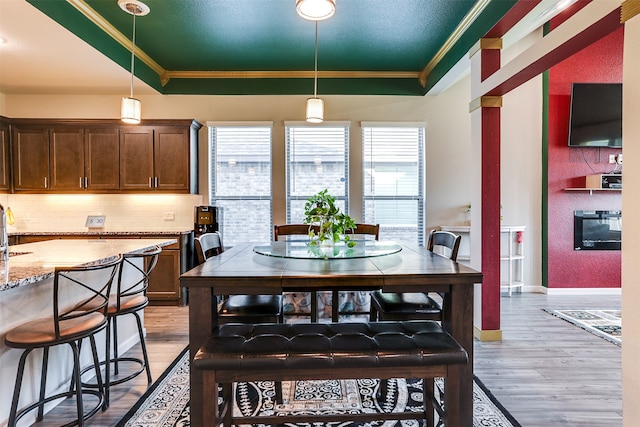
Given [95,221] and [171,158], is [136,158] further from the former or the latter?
[95,221]

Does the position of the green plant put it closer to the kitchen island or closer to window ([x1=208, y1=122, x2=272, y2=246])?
the kitchen island

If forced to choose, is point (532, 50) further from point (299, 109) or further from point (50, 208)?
point (50, 208)

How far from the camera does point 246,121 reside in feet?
15.4

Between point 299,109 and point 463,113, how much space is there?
7.52ft

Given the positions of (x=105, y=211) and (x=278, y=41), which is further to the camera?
(x=105, y=211)

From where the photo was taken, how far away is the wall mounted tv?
448 cm

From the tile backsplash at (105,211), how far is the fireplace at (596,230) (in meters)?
5.29

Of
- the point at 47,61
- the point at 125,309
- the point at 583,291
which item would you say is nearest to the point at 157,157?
the point at 47,61

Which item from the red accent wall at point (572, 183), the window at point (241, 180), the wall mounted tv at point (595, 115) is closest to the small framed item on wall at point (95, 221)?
the window at point (241, 180)

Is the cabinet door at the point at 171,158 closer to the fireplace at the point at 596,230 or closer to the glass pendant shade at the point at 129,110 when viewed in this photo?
the glass pendant shade at the point at 129,110

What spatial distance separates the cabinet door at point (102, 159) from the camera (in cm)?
429

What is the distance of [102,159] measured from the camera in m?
4.31

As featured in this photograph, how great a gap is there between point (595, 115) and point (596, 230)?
5.07 feet

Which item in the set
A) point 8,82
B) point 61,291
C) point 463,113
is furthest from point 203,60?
point 463,113
